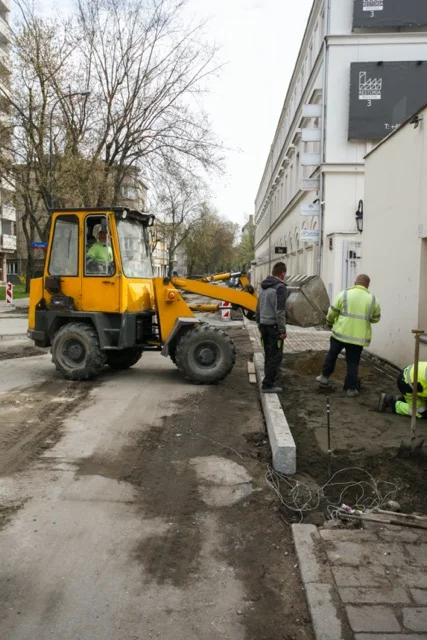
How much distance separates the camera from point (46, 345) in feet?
32.1

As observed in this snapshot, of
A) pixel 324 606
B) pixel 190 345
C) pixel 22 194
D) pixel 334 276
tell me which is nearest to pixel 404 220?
pixel 190 345

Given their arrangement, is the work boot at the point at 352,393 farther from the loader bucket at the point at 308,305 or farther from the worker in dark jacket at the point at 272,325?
the loader bucket at the point at 308,305

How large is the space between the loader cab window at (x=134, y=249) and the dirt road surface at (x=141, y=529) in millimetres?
2820

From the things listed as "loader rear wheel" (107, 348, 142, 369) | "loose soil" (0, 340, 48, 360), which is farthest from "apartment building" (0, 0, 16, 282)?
"loader rear wheel" (107, 348, 142, 369)

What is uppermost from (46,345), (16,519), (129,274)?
(129,274)

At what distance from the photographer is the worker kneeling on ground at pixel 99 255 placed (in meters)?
9.01

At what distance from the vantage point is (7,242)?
51.7 metres

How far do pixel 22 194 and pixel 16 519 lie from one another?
28.6m

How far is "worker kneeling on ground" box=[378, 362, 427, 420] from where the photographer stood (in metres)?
5.98

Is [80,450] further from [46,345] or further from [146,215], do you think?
[146,215]

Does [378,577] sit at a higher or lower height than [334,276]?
lower

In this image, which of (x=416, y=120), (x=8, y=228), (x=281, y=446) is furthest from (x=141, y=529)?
(x=8, y=228)

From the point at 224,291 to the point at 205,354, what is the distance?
1208mm

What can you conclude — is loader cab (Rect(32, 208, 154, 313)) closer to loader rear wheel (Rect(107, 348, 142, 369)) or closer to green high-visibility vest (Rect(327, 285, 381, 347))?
loader rear wheel (Rect(107, 348, 142, 369))
